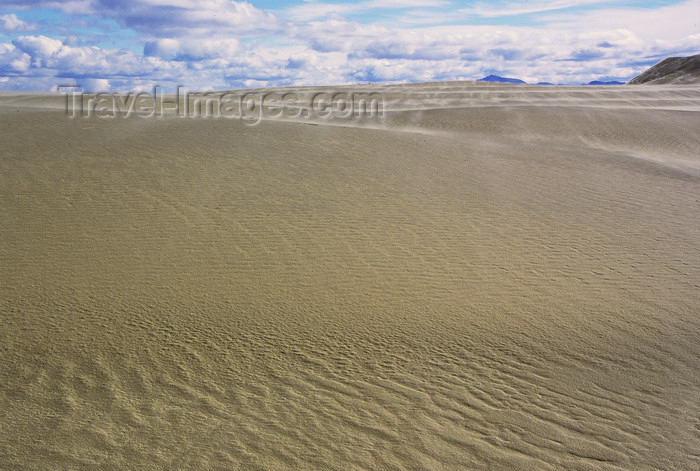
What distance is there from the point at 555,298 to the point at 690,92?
3310 cm

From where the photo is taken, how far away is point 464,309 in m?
6.97

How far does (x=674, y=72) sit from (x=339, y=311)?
58971 mm

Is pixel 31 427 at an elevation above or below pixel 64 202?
below

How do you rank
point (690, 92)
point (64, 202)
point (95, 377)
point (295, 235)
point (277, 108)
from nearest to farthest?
point (95, 377), point (295, 235), point (64, 202), point (277, 108), point (690, 92)

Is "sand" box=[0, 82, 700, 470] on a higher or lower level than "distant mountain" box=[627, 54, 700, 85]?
lower

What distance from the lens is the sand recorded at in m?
4.60

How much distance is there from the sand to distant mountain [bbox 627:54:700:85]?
42.6m

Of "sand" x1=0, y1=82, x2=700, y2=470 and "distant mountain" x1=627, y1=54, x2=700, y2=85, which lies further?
"distant mountain" x1=627, y1=54, x2=700, y2=85

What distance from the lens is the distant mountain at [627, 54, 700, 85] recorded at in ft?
161

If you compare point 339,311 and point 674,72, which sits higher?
point 674,72

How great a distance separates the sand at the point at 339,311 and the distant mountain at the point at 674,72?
140 feet

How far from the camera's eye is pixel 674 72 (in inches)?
2089

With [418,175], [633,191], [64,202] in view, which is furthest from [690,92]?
[64,202]

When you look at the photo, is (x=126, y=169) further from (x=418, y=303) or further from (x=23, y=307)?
(x=418, y=303)
